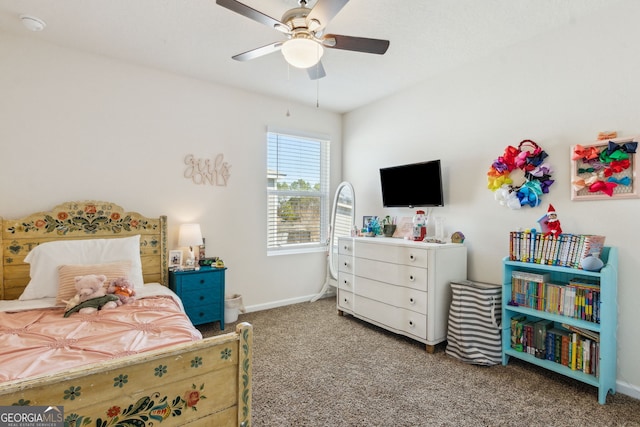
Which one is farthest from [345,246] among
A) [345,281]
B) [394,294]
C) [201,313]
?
[201,313]

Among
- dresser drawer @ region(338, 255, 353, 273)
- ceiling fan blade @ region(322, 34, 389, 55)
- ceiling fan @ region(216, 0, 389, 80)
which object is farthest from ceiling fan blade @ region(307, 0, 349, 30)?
dresser drawer @ region(338, 255, 353, 273)

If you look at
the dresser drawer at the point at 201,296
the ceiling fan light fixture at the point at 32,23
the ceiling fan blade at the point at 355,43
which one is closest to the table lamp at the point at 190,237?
the dresser drawer at the point at 201,296

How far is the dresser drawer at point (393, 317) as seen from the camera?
2.83m

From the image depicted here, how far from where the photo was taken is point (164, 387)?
3.88 ft

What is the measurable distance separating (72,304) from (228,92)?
256 centimetres

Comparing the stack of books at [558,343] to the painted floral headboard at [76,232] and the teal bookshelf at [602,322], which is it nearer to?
the teal bookshelf at [602,322]

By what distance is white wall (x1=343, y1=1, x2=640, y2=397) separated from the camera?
7.03ft

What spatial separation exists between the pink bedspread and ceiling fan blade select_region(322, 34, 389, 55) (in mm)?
1901

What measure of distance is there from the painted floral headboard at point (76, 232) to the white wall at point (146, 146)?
0.39 ft

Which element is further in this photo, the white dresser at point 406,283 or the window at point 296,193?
the window at point 296,193

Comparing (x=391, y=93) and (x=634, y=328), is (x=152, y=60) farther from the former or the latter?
(x=634, y=328)

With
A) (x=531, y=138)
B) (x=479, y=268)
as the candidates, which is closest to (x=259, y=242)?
(x=479, y=268)

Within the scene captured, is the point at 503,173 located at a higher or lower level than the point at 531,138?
lower

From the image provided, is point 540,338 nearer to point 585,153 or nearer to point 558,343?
point 558,343
